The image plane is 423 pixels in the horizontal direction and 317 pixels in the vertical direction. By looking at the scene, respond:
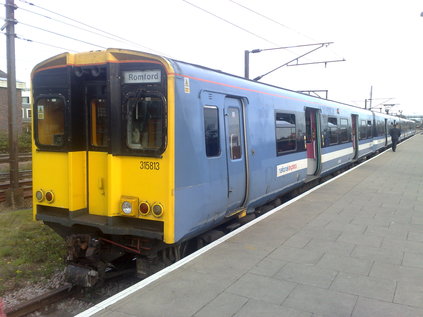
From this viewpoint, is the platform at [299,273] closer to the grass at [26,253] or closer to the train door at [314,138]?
the grass at [26,253]

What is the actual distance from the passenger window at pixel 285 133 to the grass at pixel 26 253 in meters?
4.65

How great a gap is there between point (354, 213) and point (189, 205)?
4.02 m

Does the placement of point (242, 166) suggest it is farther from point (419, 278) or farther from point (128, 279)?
point (419, 278)

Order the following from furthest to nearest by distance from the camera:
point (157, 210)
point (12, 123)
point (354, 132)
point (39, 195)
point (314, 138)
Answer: point (354, 132), point (314, 138), point (12, 123), point (39, 195), point (157, 210)

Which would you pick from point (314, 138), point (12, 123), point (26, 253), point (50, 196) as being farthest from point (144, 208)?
point (12, 123)

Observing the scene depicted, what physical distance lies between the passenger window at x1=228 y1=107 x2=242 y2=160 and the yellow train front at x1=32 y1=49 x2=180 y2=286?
62.3 inches

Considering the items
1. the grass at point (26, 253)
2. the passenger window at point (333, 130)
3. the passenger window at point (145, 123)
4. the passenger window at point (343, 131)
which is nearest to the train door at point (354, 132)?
the passenger window at point (343, 131)

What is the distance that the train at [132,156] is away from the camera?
4551 mm

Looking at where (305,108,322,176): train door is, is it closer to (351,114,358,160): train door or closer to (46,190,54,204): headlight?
(351,114,358,160): train door

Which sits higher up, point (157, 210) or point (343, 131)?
point (343, 131)

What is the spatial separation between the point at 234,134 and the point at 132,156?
74.6 inches

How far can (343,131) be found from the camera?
13828mm

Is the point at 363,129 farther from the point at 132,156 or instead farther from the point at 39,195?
the point at 39,195

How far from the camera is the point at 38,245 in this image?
22.4 ft
